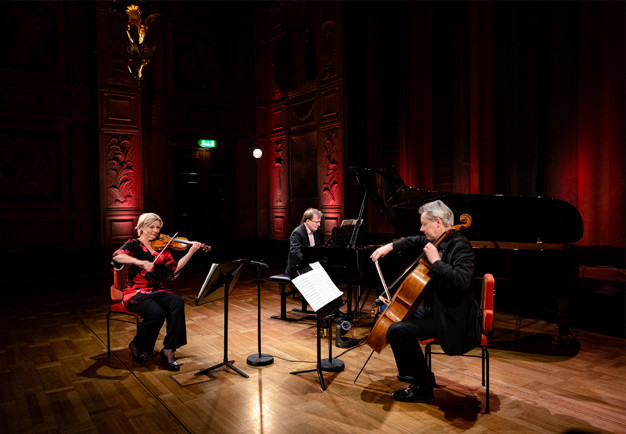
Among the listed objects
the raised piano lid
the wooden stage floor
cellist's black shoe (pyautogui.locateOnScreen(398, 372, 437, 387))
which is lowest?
the wooden stage floor

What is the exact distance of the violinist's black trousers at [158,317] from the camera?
3.32m

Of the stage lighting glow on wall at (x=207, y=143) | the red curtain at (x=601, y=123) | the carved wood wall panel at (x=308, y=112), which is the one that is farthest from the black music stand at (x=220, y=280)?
the stage lighting glow on wall at (x=207, y=143)

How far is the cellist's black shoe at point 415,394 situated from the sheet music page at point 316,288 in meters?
0.72

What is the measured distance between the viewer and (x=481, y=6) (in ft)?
19.2

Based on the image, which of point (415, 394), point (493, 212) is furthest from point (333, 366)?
point (493, 212)

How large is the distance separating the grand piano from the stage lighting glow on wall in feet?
15.8

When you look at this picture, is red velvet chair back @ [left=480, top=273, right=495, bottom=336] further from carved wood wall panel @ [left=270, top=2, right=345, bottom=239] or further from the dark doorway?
the dark doorway

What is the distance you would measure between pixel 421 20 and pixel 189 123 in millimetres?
4595

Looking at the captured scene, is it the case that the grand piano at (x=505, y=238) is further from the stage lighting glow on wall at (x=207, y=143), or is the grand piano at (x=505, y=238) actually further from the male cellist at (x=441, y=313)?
the stage lighting glow on wall at (x=207, y=143)

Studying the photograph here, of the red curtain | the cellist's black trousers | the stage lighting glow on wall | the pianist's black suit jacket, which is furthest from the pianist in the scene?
the stage lighting glow on wall

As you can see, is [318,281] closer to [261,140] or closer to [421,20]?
[421,20]

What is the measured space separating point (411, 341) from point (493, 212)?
2.08 meters

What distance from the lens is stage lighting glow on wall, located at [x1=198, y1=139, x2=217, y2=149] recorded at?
8.71 meters

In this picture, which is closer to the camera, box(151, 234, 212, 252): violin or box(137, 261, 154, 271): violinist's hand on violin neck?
box(137, 261, 154, 271): violinist's hand on violin neck
